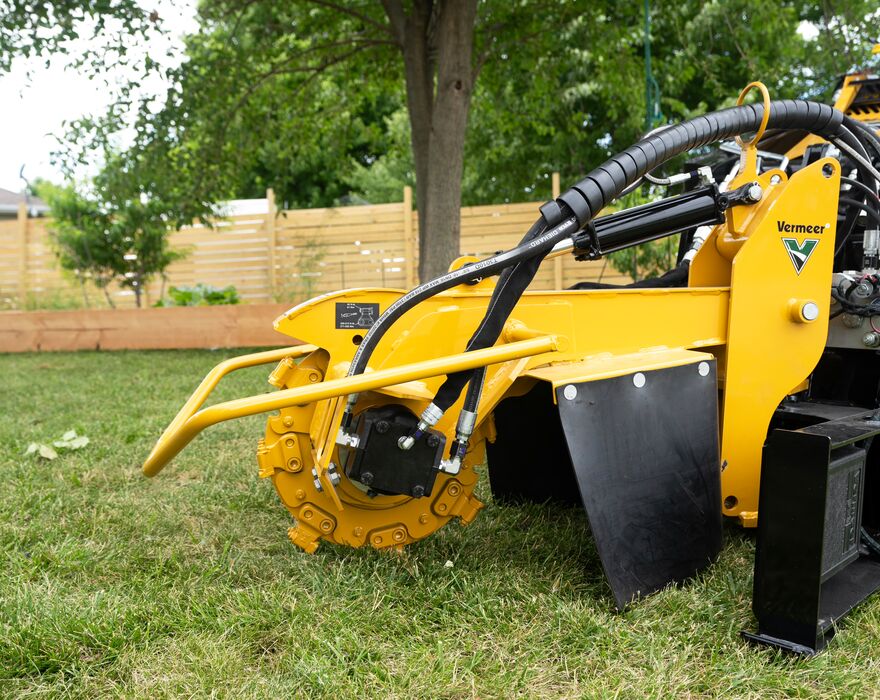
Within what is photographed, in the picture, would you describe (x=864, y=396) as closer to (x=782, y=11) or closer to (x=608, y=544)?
(x=608, y=544)

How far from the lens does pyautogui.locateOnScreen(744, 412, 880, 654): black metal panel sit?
1.97 m

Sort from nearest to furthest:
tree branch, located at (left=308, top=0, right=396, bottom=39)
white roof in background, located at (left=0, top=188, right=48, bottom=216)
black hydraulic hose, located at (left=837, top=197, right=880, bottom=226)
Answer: black hydraulic hose, located at (left=837, top=197, right=880, bottom=226)
tree branch, located at (left=308, top=0, right=396, bottom=39)
white roof in background, located at (left=0, top=188, right=48, bottom=216)

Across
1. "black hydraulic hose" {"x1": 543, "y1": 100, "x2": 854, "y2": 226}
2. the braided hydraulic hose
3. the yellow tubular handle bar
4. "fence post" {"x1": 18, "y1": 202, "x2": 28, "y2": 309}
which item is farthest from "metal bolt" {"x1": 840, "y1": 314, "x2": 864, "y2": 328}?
"fence post" {"x1": 18, "y1": 202, "x2": 28, "y2": 309}

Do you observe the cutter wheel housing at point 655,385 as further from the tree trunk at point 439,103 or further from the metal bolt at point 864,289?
the tree trunk at point 439,103

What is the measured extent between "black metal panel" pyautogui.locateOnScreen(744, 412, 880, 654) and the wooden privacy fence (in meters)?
9.12

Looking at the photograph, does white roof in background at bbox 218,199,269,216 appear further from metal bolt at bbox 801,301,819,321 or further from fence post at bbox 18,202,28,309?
metal bolt at bbox 801,301,819,321

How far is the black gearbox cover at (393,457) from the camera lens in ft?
7.38

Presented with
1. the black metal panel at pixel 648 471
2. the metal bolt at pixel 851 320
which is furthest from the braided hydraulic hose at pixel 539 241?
the metal bolt at pixel 851 320

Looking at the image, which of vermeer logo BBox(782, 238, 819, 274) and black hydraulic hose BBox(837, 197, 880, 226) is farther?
black hydraulic hose BBox(837, 197, 880, 226)

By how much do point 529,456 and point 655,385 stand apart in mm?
1089

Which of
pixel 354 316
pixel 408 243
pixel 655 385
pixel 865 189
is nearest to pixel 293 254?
pixel 408 243

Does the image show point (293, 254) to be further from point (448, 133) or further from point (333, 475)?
point (333, 475)

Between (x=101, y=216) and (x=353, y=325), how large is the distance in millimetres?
10336

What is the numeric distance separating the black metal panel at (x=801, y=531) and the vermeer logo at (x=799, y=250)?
61 cm
